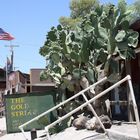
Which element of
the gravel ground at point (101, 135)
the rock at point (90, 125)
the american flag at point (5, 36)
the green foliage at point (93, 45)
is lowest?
the gravel ground at point (101, 135)

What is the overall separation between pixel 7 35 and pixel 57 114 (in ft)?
73.7

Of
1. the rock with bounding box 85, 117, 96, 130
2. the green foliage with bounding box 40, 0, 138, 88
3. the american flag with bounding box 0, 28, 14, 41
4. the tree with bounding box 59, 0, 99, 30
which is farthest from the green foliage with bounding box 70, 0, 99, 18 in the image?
the rock with bounding box 85, 117, 96, 130

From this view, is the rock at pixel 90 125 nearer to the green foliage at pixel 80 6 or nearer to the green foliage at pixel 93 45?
the green foliage at pixel 93 45

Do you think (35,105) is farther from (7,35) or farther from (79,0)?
(79,0)

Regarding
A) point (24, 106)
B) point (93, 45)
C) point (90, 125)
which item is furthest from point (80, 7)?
point (90, 125)

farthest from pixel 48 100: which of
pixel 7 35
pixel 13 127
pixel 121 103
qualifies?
pixel 7 35

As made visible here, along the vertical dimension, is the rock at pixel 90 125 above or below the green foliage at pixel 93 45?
below

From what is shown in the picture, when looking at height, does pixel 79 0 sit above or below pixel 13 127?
above

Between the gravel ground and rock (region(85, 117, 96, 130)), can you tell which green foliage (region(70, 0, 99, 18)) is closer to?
the gravel ground

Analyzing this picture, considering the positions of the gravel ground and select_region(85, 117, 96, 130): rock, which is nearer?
the gravel ground

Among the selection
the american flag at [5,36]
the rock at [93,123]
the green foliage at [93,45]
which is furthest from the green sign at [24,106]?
the american flag at [5,36]

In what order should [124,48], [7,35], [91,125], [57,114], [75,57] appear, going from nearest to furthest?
[91,125], [124,48], [75,57], [57,114], [7,35]

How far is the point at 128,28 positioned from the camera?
1324 centimetres

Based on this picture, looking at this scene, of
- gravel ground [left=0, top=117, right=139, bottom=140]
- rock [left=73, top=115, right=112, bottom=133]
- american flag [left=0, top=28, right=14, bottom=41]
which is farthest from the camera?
american flag [left=0, top=28, right=14, bottom=41]
